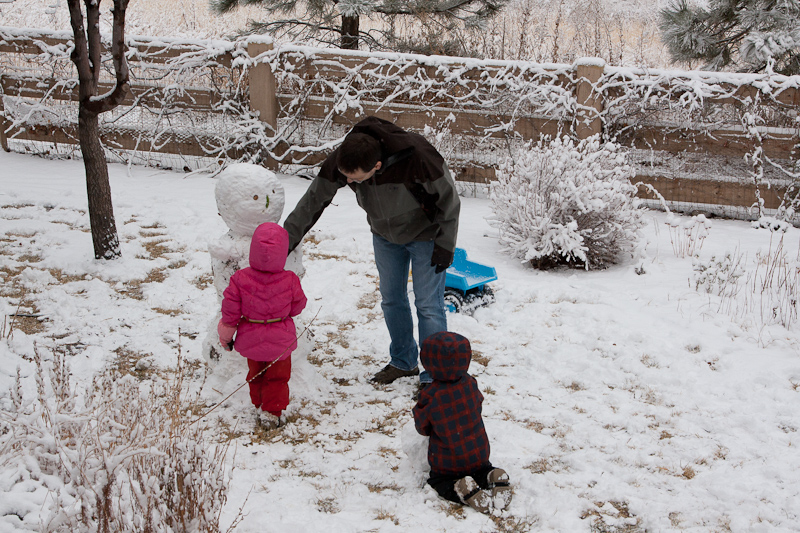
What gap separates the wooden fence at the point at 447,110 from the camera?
7.27m

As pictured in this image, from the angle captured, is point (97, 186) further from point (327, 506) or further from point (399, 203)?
point (327, 506)

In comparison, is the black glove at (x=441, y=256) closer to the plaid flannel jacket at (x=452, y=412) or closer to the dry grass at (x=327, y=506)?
the plaid flannel jacket at (x=452, y=412)

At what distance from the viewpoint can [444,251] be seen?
343cm

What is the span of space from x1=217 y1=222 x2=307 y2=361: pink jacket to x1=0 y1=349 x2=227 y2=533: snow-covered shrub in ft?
2.81

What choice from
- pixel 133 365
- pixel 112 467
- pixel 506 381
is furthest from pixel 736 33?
pixel 112 467

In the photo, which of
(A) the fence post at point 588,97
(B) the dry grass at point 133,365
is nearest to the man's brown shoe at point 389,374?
(B) the dry grass at point 133,365

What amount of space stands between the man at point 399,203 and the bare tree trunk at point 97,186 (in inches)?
96.8

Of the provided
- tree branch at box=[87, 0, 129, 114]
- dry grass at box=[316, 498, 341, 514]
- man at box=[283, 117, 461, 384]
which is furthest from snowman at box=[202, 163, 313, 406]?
tree branch at box=[87, 0, 129, 114]

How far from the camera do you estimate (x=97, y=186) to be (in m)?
5.15

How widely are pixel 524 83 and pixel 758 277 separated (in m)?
3.62

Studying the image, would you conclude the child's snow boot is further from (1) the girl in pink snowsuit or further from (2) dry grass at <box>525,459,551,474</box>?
(2) dry grass at <box>525,459,551,474</box>

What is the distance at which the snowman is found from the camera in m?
3.46

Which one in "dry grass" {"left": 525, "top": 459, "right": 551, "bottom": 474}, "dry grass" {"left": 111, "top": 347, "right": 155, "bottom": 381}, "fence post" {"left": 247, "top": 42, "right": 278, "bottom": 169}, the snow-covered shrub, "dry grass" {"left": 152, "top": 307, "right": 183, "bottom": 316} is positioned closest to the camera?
the snow-covered shrub

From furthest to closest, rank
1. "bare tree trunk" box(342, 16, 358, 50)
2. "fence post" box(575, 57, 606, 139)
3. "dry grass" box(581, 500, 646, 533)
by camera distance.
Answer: "bare tree trunk" box(342, 16, 358, 50), "fence post" box(575, 57, 606, 139), "dry grass" box(581, 500, 646, 533)
